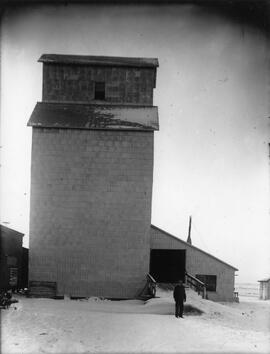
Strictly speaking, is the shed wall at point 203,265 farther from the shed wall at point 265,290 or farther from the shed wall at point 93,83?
the shed wall at point 265,290

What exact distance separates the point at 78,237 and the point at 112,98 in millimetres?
8385

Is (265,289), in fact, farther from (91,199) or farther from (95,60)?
(95,60)

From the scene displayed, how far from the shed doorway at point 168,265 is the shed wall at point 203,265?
69 cm

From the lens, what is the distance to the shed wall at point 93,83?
25125mm

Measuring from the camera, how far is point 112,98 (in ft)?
83.1

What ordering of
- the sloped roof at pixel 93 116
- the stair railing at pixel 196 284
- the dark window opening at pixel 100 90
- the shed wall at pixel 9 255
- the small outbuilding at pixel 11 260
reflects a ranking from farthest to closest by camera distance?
the dark window opening at pixel 100 90 < the stair railing at pixel 196 284 < the sloped roof at pixel 93 116 < the small outbuilding at pixel 11 260 < the shed wall at pixel 9 255

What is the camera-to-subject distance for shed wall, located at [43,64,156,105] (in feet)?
82.4

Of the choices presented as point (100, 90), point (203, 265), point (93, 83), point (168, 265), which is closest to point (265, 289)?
point (168, 265)

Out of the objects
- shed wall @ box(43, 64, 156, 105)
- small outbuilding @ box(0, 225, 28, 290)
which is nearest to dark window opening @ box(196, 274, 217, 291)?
small outbuilding @ box(0, 225, 28, 290)

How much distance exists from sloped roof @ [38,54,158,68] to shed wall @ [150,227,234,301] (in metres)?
9.72

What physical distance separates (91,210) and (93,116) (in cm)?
520

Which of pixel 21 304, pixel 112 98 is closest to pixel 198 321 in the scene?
pixel 21 304

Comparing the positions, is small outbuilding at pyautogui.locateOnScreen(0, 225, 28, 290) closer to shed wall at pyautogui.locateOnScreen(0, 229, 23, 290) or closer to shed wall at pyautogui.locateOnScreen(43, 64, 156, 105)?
shed wall at pyautogui.locateOnScreen(0, 229, 23, 290)

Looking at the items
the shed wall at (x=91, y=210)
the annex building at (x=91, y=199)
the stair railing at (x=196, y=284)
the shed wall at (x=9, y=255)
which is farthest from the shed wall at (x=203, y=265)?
the shed wall at (x=9, y=255)
